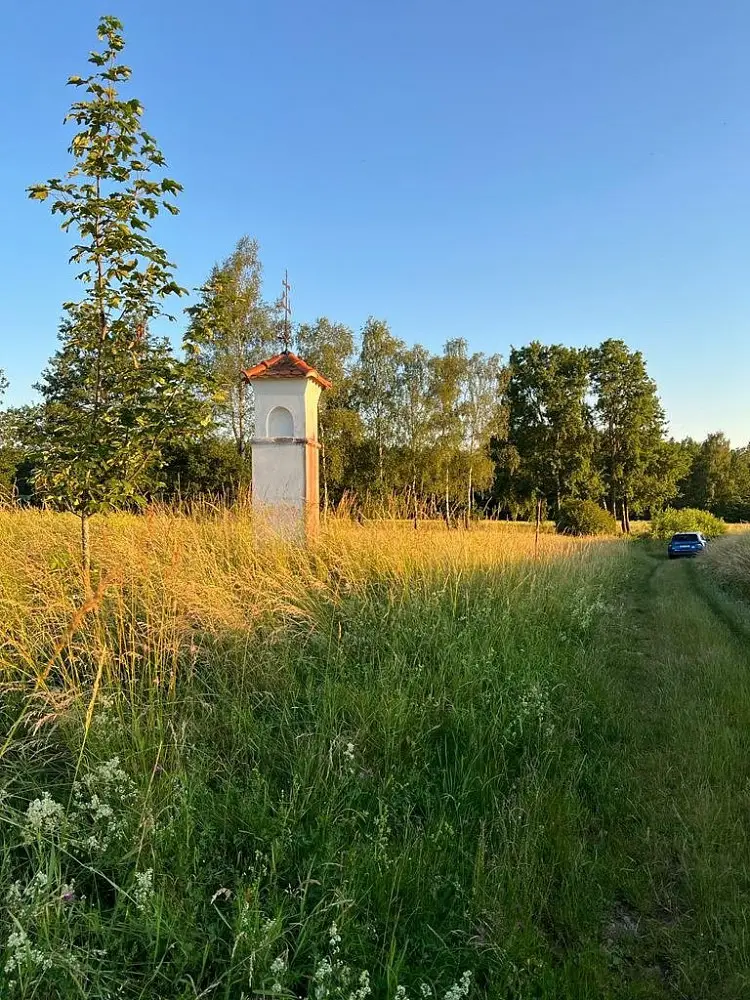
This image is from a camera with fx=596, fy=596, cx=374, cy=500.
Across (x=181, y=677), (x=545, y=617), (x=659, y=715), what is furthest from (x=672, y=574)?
(x=181, y=677)

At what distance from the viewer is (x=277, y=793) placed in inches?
103

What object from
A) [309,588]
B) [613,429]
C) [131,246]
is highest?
[613,429]

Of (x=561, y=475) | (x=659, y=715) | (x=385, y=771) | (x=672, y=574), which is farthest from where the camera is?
(x=561, y=475)

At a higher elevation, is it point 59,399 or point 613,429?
point 613,429

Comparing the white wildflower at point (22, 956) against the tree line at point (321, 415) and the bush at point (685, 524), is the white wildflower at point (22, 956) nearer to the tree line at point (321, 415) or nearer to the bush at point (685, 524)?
the tree line at point (321, 415)

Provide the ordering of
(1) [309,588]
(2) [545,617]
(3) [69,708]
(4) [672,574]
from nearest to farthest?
1. (3) [69,708]
2. (1) [309,588]
3. (2) [545,617]
4. (4) [672,574]

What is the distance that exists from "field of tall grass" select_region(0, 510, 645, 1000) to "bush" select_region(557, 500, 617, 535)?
95.6ft

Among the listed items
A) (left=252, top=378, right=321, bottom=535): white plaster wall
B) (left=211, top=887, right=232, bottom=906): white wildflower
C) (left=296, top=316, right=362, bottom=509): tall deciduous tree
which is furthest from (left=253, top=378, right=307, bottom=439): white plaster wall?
(left=296, top=316, right=362, bottom=509): tall deciduous tree

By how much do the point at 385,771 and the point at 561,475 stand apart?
45.9 meters

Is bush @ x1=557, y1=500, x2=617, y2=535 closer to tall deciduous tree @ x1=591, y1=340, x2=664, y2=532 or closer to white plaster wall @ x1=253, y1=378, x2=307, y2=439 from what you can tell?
tall deciduous tree @ x1=591, y1=340, x2=664, y2=532

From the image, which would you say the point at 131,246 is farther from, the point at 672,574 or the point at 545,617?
the point at 672,574

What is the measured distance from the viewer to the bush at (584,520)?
32.4 metres

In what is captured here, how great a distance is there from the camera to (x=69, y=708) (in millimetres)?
2689

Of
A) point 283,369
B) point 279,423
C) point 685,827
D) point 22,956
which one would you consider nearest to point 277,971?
point 22,956
